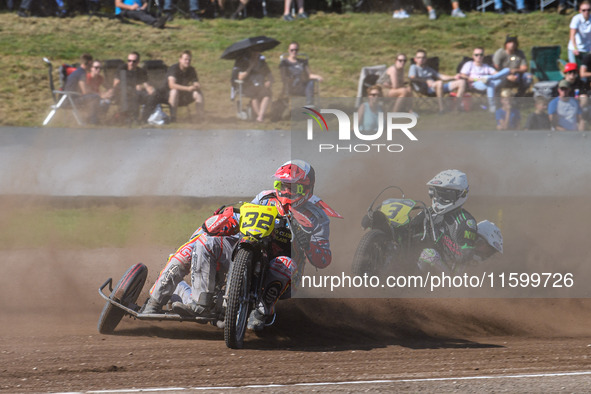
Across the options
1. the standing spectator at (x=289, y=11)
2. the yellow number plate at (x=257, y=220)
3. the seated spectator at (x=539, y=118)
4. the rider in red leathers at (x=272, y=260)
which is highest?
the standing spectator at (x=289, y=11)

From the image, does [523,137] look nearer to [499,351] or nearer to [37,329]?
[499,351]

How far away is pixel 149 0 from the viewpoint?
58.2ft

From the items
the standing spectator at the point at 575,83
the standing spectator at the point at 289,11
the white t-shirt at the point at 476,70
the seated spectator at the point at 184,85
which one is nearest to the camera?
the standing spectator at the point at 575,83

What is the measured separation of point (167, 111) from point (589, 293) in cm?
763

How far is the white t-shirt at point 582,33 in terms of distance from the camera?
14562mm

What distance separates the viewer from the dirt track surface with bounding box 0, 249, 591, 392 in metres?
5.55

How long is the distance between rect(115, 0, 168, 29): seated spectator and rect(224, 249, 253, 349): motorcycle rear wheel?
486 inches

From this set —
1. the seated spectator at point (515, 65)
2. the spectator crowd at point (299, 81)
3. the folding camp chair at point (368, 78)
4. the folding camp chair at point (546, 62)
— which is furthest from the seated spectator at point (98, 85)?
the folding camp chair at point (546, 62)

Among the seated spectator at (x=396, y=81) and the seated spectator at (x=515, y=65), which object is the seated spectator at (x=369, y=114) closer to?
the seated spectator at (x=396, y=81)

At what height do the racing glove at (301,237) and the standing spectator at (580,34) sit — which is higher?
the standing spectator at (580,34)

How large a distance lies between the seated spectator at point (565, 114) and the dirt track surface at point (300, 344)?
8.62 ft

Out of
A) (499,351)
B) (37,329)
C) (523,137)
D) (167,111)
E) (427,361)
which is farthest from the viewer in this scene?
(167,111)

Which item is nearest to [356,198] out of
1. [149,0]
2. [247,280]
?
[247,280]

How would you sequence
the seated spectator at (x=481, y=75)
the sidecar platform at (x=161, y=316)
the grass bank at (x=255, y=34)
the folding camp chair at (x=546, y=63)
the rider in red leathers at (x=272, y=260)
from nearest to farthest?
the sidecar platform at (x=161, y=316) < the rider in red leathers at (x=272, y=260) < the seated spectator at (x=481, y=75) < the folding camp chair at (x=546, y=63) < the grass bank at (x=255, y=34)
